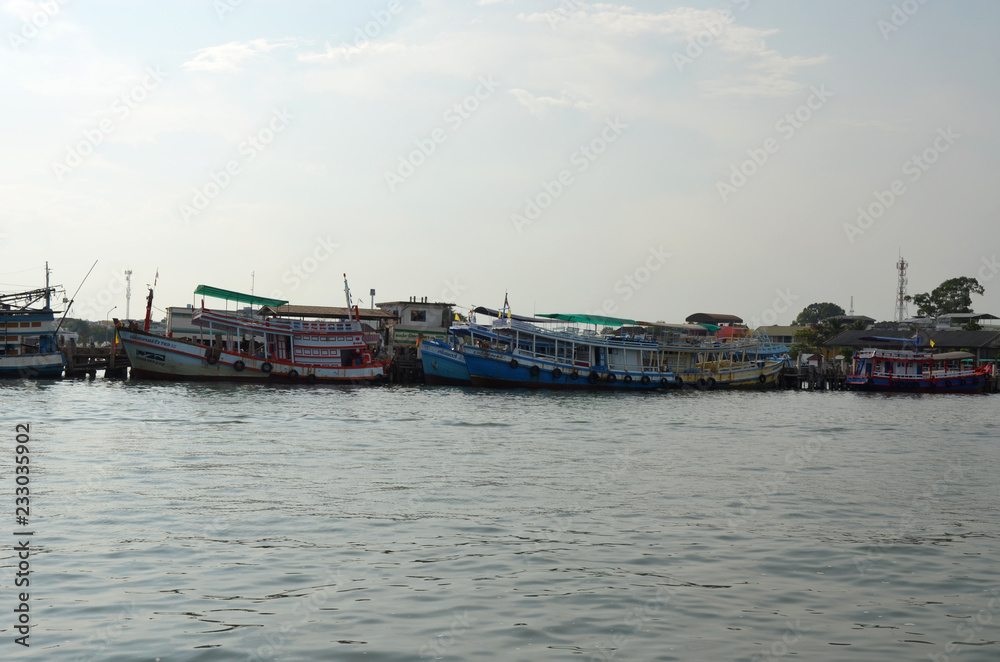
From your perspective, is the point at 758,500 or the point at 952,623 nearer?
the point at 952,623

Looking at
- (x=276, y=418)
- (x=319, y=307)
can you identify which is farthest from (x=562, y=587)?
(x=319, y=307)

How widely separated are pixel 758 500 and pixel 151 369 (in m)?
37.4

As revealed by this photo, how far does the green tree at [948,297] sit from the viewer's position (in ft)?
348

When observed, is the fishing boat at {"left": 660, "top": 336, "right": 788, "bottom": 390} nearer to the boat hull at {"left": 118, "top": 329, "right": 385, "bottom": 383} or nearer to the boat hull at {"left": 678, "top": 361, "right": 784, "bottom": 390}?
the boat hull at {"left": 678, "top": 361, "right": 784, "bottom": 390}

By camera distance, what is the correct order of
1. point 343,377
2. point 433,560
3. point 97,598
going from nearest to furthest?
point 97,598 < point 433,560 < point 343,377

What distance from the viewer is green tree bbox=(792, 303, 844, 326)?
421ft

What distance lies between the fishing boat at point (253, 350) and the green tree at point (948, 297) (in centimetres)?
8146

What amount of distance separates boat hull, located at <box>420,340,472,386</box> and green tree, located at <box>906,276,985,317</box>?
76.9m

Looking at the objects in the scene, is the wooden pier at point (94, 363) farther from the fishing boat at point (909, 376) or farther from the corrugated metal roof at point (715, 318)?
the corrugated metal roof at point (715, 318)

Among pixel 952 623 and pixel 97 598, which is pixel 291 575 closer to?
pixel 97 598

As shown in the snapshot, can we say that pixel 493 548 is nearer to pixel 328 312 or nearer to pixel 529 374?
pixel 529 374

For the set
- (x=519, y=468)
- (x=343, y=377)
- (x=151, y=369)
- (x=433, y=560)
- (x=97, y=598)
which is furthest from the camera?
(x=343, y=377)

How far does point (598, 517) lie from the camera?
13.6 m

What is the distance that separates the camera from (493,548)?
11.5 metres
